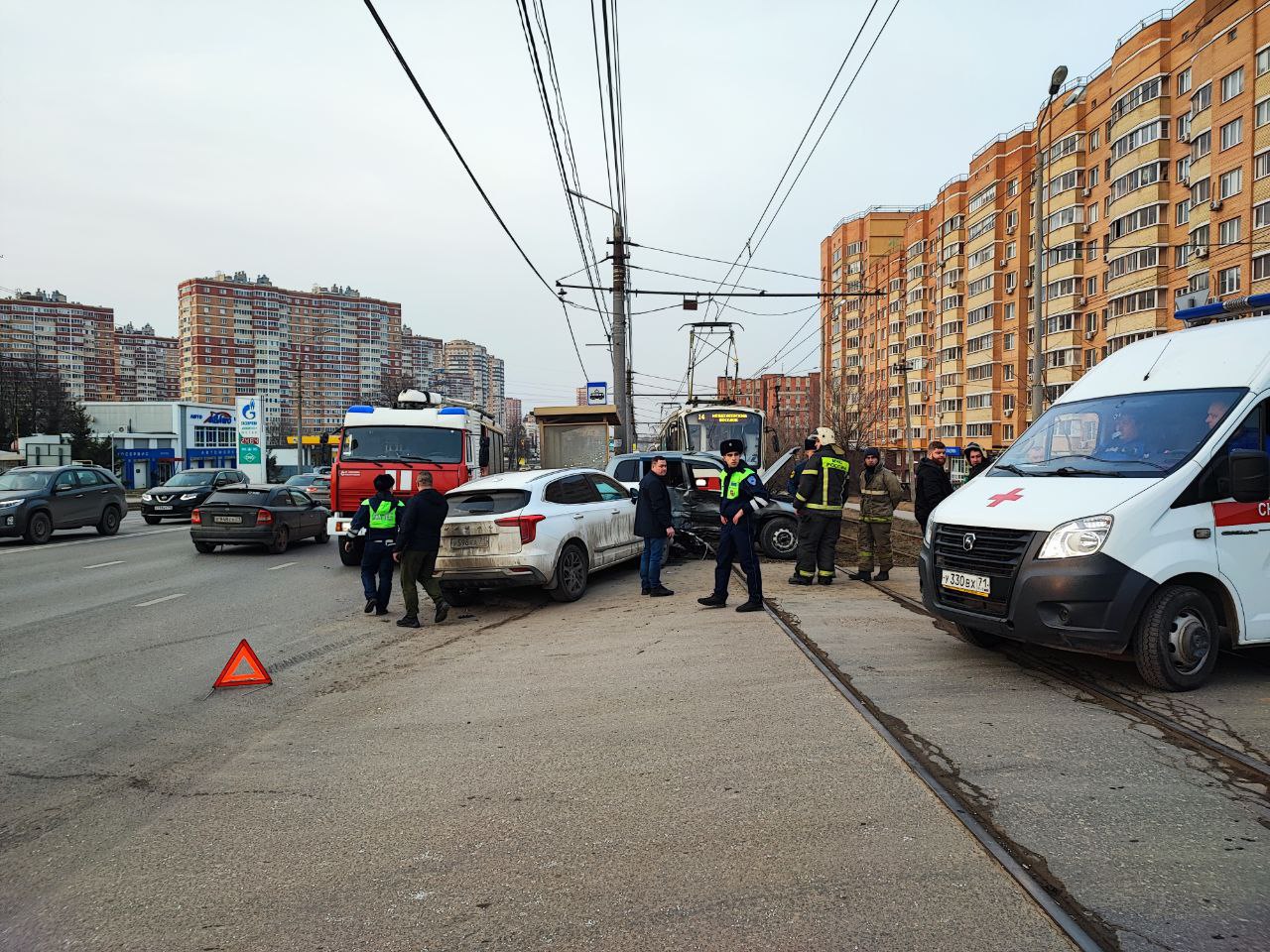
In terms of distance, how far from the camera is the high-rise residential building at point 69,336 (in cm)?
10519

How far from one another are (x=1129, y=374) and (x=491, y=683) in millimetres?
5467

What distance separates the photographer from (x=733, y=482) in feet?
29.6

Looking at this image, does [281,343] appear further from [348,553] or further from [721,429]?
[348,553]

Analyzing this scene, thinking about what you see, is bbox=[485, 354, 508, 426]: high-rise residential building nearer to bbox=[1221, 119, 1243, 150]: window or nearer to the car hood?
bbox=[1221, 119, 1243, 150]: window

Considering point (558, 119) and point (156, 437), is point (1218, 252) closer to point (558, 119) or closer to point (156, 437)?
point (558, 119)

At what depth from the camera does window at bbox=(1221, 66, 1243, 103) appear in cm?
3584

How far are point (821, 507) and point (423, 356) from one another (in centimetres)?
10863

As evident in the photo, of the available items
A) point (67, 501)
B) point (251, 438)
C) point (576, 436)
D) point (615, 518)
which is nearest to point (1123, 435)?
point (615, 518)

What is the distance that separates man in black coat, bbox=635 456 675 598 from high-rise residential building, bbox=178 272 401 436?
9034cm

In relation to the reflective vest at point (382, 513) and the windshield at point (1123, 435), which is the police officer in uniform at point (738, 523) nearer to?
the windshield at point (1123, 435)

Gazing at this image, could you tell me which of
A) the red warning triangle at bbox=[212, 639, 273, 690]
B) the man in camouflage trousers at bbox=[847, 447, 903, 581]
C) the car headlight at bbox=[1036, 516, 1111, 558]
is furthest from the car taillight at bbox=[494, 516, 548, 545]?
the car headlight at bbox=[1036, 516, 1111, 558]

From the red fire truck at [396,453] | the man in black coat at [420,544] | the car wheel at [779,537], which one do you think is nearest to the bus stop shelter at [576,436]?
the red fire truck at [396,453]

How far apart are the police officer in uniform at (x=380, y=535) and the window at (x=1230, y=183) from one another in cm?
4034

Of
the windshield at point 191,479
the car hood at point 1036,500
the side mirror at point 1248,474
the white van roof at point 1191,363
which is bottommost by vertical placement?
the windshield at point 191,479
